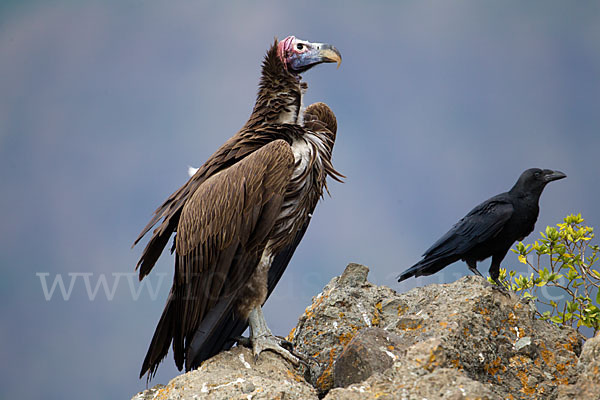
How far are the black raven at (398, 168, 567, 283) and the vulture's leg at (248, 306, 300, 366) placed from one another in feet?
6.38

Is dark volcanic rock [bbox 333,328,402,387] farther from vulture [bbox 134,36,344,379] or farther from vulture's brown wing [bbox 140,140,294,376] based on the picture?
vulture's brown wing [bbox 140,140,294,376]

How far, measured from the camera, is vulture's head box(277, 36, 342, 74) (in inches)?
215

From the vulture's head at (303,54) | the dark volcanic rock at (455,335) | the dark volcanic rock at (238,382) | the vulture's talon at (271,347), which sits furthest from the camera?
the vulture's head at (303,54)

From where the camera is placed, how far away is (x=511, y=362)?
464 centimetres

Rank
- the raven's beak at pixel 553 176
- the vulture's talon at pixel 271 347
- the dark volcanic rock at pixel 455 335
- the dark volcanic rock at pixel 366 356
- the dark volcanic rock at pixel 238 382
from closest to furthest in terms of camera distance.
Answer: the dark volcanic rock at pixel 238 382
the dark volcanic rock at pixel 366 356
the dark volcanic rock at pixel 455 335
the vulture's talon at pixel 271 347
the raven's beak at pixel 553 176

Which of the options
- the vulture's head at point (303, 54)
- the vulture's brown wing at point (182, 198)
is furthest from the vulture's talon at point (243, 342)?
the vulture's head at point (303, 54)

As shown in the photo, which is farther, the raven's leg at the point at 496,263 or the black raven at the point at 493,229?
the raven's leg at the point at 496,263

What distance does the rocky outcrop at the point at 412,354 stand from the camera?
3.61 meters

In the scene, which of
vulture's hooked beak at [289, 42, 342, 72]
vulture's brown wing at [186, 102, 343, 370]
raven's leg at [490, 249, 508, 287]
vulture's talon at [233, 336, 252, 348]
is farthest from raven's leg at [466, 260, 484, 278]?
vulture's talon at [233, 336, 252, 348]

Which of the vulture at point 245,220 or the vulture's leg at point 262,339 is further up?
the vulture at point 245,220

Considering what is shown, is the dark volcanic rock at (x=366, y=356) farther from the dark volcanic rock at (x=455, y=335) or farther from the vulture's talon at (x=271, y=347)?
the vulture's talon at (x=271, y=347)

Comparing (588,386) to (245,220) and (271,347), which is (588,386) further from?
(245,220)

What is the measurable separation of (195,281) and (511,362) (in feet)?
7.53

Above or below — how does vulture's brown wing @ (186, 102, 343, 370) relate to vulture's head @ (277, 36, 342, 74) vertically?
below
